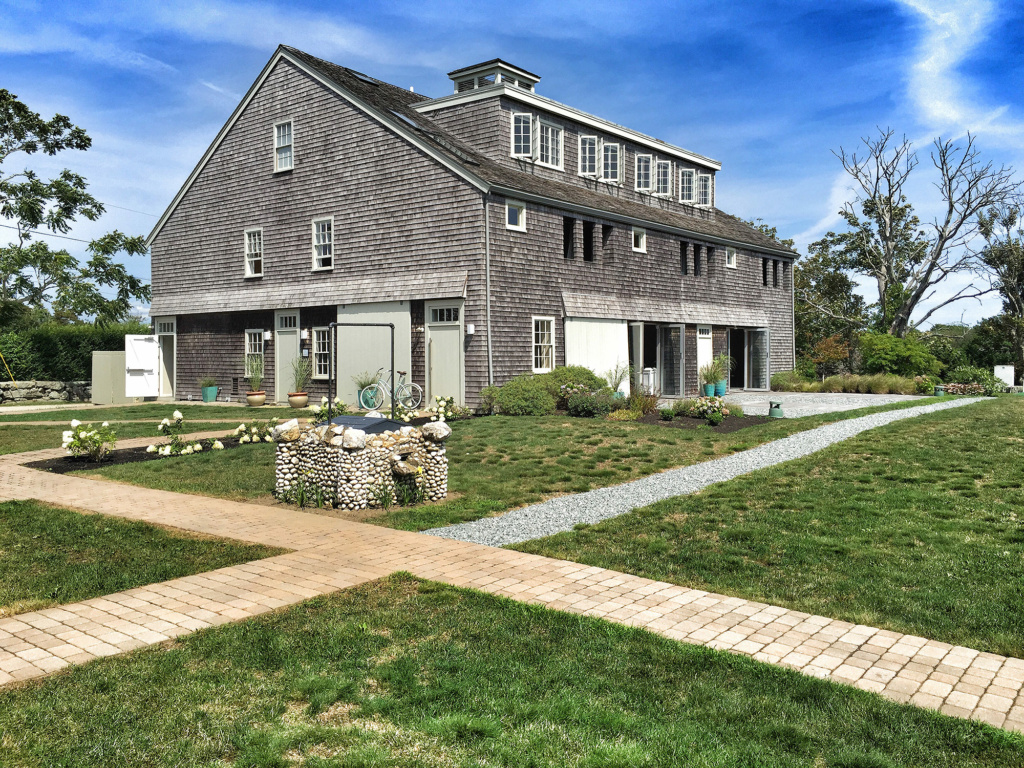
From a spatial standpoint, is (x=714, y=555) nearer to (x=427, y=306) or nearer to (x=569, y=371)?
(x=569, y=371)

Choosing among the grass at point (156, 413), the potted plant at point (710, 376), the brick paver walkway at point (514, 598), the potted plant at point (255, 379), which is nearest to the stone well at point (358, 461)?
the brick paver walkway at point (514, 598)

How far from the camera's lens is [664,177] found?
27938mm

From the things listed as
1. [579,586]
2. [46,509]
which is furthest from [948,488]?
[46,509]

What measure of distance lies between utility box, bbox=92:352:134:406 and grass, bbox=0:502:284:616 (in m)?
19.2

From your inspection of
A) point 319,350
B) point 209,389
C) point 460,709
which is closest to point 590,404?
point 319,350

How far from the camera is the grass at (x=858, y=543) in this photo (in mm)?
5449

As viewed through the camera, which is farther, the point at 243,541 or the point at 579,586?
the point at 243,541

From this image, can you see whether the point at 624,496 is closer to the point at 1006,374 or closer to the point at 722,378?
the point at 722,378

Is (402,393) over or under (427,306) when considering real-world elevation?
under

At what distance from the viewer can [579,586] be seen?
6035 millimetres

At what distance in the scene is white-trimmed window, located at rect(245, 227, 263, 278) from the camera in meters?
24.7

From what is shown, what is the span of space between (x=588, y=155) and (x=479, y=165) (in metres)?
5.63

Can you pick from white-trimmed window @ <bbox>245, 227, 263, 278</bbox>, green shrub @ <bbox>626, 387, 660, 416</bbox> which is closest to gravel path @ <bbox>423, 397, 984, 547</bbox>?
green shrub @ <bbox>626, 387, 660, 416</bbox>

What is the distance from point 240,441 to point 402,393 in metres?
6.09
